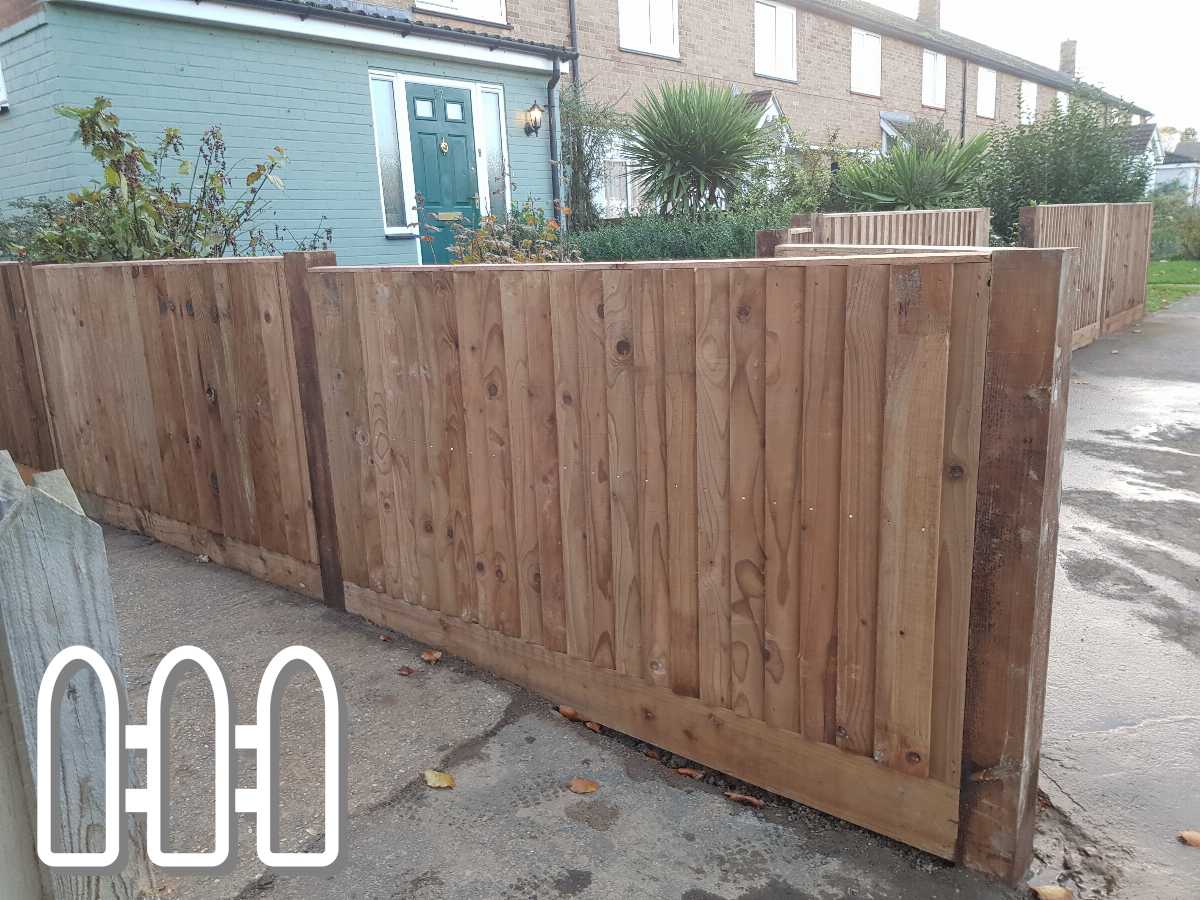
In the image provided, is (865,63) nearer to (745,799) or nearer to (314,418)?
(314,418)

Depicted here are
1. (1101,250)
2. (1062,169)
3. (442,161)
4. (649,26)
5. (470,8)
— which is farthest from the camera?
(649,26)

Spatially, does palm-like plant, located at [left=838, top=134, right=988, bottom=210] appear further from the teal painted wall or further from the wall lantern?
the teal painted wall

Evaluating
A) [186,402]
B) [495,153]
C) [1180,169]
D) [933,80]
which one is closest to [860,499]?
[186,402]

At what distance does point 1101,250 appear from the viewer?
441 inches

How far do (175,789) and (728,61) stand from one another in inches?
799

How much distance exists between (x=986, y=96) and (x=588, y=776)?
1366 inches

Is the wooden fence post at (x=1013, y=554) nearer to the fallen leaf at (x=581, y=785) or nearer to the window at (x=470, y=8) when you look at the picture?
the fallen leaf at (x=581, y=785)

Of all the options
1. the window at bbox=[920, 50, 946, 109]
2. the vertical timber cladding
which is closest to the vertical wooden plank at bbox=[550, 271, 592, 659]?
the vertical timber cladding

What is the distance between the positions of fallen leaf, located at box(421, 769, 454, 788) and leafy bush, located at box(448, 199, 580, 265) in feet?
19.0

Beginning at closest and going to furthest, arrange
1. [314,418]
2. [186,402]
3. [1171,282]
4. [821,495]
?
1. [821,495]
2. [314,418]
3. [186,402]
4. [1171,282]

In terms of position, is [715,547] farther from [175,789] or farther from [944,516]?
[175,789]

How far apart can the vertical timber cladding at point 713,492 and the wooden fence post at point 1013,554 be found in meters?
0.04

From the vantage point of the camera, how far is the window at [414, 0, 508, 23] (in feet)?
46.0

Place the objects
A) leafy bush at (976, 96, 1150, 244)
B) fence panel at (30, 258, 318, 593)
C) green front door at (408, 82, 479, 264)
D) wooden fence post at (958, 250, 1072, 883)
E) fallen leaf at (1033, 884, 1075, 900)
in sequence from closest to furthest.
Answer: wooden fence post at (958, 250, 1072, 883) < fallen leaf at (1033, 884, 1075, 900) < fence panel at (30, 258, 318, 593) < green front door at (408, 82, 479, 264) < leafy bush at (976, 96, 1150, 244)
